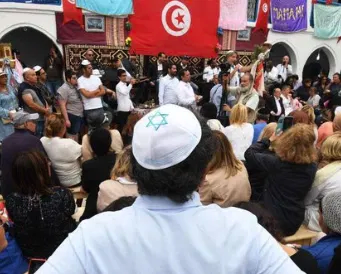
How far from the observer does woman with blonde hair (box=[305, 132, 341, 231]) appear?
2.84m

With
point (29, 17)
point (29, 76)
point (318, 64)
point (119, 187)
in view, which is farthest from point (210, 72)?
point (119, 187)

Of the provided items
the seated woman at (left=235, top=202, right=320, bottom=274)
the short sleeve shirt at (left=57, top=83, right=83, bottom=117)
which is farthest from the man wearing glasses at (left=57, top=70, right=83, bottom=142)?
the seated woman at (left=235, top=202, right=320, bottom=274)

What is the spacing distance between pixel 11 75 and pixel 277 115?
463 centimetres

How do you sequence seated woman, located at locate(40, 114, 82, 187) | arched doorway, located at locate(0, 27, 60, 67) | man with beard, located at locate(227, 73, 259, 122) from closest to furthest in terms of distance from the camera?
seated woman, located at locate(40, 114, 82, 187) → man with beard, located at locate(227, 73, 259, 122) → arched doorway, located at locate(0, 27, 60, 67)

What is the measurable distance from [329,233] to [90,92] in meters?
5.07

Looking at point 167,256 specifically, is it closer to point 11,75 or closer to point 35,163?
point 35,163

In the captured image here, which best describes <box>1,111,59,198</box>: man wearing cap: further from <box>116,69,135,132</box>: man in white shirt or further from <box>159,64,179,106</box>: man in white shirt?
<box>159,64,179,106</box>: man in white shirt

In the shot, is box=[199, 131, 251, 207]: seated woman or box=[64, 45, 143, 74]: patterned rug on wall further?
box=[64, 45, 143, 74]: patterned rug on wall

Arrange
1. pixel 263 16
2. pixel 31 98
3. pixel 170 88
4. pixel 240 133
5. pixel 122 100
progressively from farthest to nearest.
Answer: pixel 263 16, pixel 122 100, pixel 170 88, pixel 31 98, pixel 240 133

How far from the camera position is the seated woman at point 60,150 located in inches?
143

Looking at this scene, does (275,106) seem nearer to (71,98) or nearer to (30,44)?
(71,98)

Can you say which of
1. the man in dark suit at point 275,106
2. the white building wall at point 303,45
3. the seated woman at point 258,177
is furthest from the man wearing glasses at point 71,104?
the white building wall at point 303,45

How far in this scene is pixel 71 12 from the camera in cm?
976

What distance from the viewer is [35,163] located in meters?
2.35
